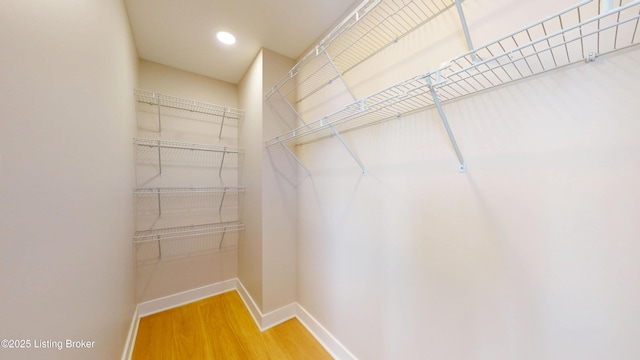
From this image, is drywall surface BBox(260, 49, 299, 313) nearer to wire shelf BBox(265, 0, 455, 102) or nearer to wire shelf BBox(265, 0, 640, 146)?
wire shelf BBox(265, 0, 455, 102)

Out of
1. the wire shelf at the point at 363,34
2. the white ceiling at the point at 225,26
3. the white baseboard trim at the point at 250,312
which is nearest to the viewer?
the wire shelf at the point at 363,34

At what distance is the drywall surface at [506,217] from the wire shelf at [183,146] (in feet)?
5.23

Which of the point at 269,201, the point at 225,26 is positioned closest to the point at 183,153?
the point at 269,201

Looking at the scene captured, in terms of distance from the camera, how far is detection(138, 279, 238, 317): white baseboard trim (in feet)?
6.32

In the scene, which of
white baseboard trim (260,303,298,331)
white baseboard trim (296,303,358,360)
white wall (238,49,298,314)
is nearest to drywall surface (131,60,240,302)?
white wall (238,49,298,314)

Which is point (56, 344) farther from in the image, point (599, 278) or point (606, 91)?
point (606, 91)

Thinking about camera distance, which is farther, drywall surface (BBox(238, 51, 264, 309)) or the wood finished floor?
drywall surface (BBox(238, 51, 264, 309))

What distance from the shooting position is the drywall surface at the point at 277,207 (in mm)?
1778

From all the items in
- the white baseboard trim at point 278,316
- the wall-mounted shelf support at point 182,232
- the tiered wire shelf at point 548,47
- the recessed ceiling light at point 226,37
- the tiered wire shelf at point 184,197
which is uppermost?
the recessed ceiling light at point 226,37

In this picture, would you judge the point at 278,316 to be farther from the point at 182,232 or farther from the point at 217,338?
the point at 182,232

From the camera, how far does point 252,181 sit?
2000mm

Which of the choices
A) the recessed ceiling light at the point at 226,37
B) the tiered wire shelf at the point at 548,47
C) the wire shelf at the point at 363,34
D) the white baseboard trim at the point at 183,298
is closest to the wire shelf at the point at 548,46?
the tiered wire shelf at the point at 548,47

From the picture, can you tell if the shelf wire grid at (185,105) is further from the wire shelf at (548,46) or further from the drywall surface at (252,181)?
the wire shelf at (548,46)

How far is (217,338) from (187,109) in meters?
2.14
